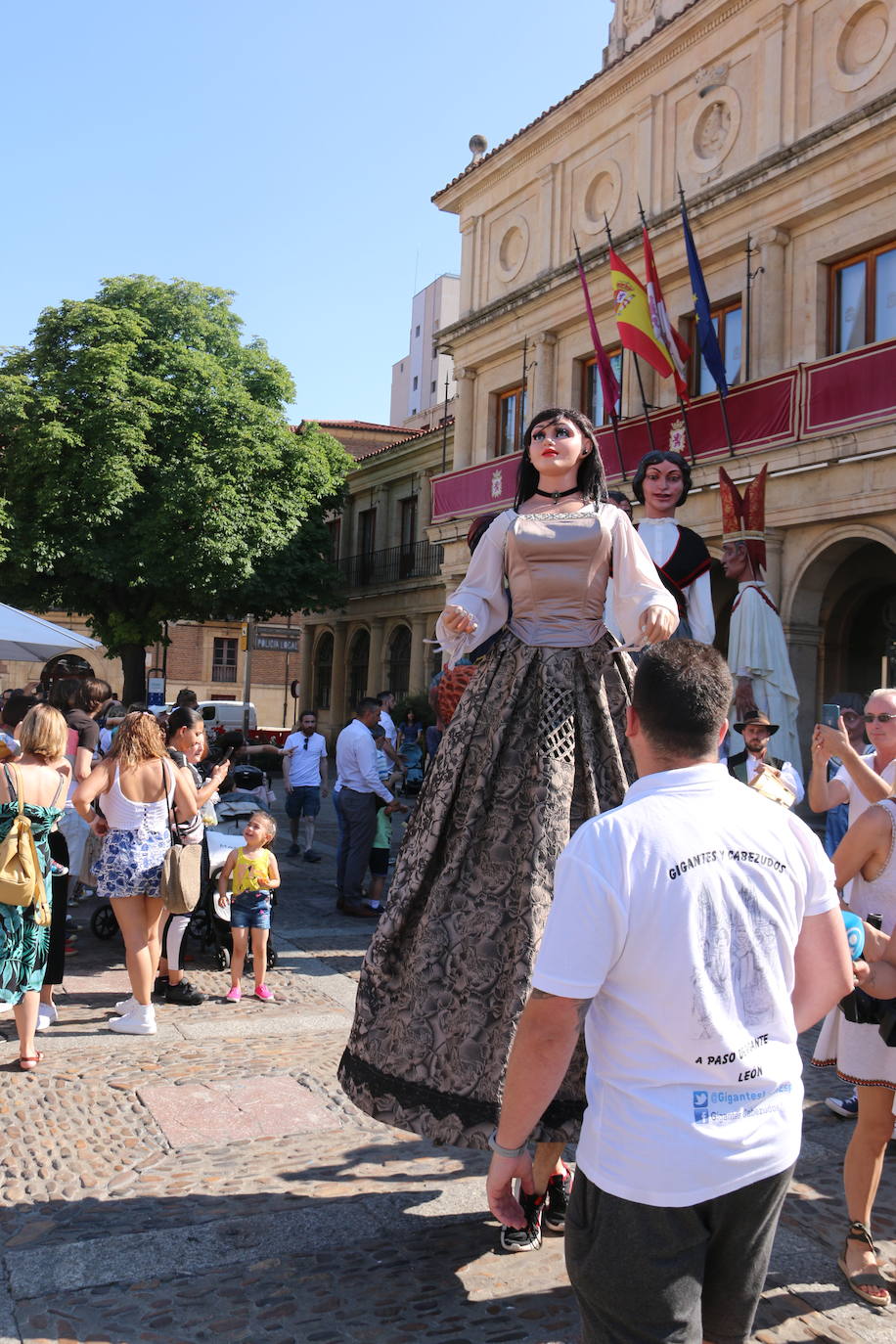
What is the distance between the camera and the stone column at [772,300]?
663 inches

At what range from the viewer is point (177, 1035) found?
5.48 meters

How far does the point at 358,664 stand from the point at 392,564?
3855mm

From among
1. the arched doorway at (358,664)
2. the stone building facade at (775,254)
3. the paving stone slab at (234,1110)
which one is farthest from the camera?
the arched doorway at (358,664)

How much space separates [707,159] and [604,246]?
2529 mm

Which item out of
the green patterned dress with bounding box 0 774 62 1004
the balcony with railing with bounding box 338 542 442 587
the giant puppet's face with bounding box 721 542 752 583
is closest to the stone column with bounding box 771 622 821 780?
the giant puppet's face with bounding box 721 542 752 583

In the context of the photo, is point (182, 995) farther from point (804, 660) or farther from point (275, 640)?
point (275, 640)

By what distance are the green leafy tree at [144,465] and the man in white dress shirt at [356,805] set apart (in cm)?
1829

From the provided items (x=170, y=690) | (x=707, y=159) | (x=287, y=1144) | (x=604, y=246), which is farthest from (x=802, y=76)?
(x=170, y=690)

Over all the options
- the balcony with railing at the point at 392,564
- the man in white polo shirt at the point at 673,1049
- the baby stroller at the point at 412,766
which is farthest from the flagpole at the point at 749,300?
the man in white polo shirt at the point at 673,1049

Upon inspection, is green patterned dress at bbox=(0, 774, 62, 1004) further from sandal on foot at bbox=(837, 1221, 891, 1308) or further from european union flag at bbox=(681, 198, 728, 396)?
european union flag at bbox=(681, 198, 728, 396)

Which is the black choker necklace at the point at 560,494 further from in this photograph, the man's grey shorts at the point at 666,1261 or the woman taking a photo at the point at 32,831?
the woman taking a photo at the point at 32,831

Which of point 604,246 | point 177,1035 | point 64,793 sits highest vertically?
point 604,246

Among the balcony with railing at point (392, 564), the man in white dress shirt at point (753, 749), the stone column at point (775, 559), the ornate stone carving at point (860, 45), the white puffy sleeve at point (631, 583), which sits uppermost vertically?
the ornate stone carving at point (860, 45)

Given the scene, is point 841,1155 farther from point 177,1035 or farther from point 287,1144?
point 177,1035
